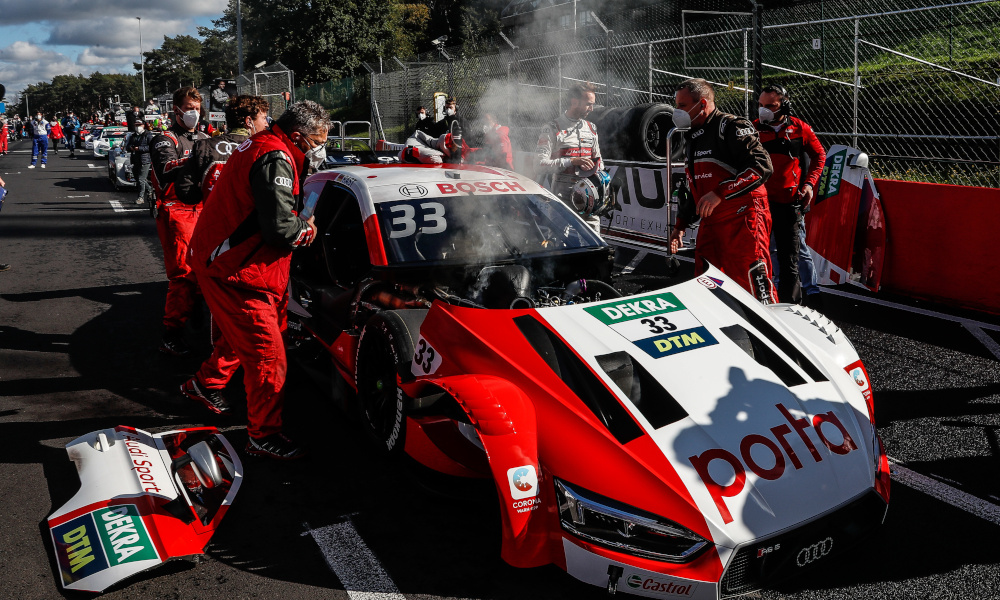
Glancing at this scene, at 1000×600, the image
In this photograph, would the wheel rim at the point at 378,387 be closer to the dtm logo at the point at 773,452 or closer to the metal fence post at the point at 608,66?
the dtm logo at the point at 773,452

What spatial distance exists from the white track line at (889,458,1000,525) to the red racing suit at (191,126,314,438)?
9.66 feet

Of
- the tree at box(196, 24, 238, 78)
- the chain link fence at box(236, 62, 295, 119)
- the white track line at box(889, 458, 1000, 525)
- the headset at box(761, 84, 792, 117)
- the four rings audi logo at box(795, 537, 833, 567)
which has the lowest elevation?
the white track line at box(889, 458, 1000, 525)

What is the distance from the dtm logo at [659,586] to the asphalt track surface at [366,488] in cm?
32

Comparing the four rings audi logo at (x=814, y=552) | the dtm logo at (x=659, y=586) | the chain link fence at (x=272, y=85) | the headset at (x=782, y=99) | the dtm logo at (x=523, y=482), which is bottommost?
the dtm logo at (x=659, y=586)

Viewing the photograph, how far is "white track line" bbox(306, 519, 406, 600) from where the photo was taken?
2807 mm

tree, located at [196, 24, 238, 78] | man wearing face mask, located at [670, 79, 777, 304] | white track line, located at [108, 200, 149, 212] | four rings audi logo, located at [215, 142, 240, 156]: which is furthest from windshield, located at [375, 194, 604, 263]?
tree, located at [196, 24, 238, 78]

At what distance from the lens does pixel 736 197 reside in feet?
15.9

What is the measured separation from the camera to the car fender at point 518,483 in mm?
2576

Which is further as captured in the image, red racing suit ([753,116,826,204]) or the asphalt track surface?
red racing suit ([753,116,826,204])

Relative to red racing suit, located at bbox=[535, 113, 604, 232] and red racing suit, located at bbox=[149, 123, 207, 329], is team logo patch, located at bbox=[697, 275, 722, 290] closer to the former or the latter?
red racing suit, located at bbox=[149, 123, 207, 329]

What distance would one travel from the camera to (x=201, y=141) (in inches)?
227

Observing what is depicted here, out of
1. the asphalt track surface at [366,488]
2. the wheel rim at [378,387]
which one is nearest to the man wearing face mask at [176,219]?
the asphalt track surface at [366,488]

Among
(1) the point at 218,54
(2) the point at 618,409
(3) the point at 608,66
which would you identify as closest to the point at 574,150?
(3) the point at 608,66

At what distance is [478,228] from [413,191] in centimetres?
44
